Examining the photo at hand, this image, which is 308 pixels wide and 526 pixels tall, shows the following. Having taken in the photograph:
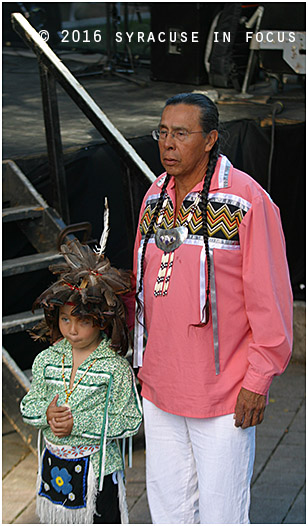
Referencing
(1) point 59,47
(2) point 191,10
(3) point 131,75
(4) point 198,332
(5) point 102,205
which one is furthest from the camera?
(1) point 59,47

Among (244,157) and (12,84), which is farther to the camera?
(12,84)

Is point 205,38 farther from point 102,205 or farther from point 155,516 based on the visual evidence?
point 155,516

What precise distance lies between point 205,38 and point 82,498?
242 inches

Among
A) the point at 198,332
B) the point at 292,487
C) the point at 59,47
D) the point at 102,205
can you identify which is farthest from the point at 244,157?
the point at 59,47

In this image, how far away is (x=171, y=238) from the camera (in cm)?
243

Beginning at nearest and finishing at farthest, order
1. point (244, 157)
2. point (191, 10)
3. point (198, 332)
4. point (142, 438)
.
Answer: point (198, 332)
point (142, 438)
point (244, 157)
point (191, 10)

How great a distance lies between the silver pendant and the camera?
2.41 metres

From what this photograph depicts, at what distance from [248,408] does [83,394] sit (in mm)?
555

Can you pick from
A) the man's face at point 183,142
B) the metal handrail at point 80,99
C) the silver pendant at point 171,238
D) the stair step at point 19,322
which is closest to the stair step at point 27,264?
the stair step at point 19,322

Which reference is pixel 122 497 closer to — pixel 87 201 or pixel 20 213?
pixel 20 213

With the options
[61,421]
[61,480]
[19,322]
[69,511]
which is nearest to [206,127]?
[61,421]

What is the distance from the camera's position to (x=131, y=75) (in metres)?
8.91

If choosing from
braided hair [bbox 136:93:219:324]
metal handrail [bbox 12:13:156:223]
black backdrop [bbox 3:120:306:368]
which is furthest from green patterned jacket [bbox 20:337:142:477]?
black backdrop [bbox 3:120:306:368]

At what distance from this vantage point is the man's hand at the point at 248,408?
232cm
